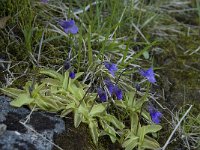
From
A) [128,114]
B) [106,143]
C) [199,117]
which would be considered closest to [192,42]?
[199,117]

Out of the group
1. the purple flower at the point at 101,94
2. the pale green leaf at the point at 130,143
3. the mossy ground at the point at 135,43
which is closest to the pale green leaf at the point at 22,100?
the mossy ground at the point at 135,43

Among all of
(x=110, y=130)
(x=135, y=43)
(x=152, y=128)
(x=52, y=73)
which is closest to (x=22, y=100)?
(x=52, y=73)

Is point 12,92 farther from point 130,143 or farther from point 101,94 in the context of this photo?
point 130,143

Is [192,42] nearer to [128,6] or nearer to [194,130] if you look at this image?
[128,6]

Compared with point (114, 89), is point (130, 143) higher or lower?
lower

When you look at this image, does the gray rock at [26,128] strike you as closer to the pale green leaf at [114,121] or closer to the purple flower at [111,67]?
the pale green leaf at [114,121]

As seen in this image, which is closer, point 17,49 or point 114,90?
point 114,90
